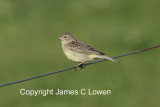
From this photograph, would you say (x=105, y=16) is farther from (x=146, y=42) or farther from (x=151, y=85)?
(x=151, y=85)

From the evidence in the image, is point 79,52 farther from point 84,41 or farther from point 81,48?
point 84,41

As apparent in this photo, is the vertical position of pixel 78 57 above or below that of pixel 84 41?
below

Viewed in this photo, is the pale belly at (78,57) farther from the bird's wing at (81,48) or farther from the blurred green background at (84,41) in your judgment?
the blurred green background at (84,41)

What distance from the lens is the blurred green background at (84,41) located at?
644 inches

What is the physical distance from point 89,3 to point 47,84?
5.92 m

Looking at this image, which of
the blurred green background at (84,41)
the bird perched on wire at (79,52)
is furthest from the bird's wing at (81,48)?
the blurred green background at (84,41)

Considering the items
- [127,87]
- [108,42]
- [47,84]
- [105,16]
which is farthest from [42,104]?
[105,16]

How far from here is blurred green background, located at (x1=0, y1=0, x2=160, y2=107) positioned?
53.7 ft

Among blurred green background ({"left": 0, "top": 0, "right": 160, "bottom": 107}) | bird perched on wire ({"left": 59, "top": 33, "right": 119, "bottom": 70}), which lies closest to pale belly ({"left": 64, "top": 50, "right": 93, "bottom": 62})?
bird perched on wire ({"left": 59, "top": 33, "right": 119, "bottom": 70})

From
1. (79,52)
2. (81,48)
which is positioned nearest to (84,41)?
(81,48)

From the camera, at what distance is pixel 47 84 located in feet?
54.9

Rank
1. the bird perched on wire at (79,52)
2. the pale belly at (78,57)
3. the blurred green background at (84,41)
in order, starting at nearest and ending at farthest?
1. the bird perched on wire at (79,52)
2. the pale belly at (78,57)
3. the blurred green background at (84,41)

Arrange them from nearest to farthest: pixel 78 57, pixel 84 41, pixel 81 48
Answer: pixel 78 57
pixel 81 48
pixel 84 41

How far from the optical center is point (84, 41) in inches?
762
